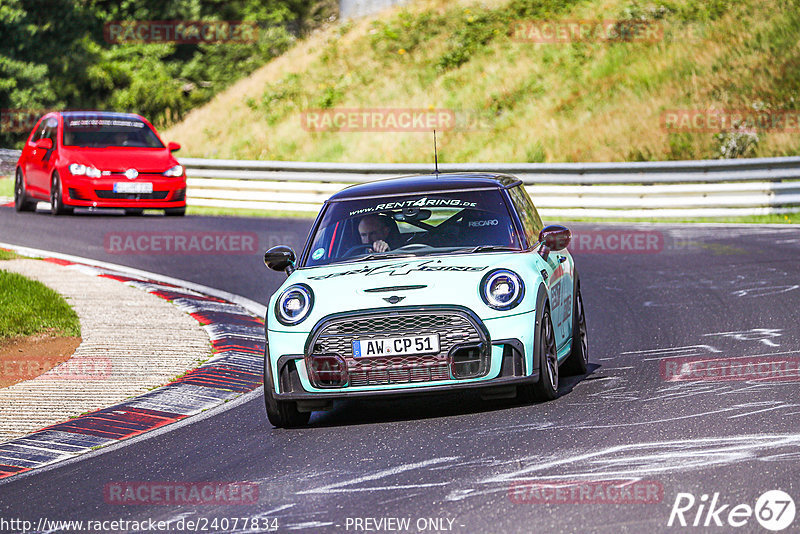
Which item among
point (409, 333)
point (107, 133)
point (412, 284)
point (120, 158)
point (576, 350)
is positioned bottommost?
point (576, 350)

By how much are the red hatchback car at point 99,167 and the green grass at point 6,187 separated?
15.7 ft

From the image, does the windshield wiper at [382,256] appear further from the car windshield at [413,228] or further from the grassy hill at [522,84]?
the grassy hill at [522,84]

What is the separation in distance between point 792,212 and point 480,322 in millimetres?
13593

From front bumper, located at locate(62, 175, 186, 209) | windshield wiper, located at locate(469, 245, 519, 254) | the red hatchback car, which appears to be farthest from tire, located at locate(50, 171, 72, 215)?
windshield wiper, located at locate(469, 245, 519, 254)

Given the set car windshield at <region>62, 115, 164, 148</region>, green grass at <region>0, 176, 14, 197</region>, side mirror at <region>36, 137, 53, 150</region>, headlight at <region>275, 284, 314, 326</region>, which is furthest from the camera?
green grass at <region>0, 176, 14, 197</region>

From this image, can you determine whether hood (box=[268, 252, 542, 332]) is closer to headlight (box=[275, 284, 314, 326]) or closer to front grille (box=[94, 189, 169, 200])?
headlight (box=[275, 284, 314, 326])

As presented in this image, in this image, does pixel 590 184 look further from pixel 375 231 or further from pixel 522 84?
pixel 375 231

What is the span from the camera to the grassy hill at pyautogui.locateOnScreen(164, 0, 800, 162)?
27109 millimetres

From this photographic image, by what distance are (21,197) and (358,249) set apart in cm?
1559

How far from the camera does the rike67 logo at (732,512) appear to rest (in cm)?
523

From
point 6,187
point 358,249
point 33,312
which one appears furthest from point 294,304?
point 6,187

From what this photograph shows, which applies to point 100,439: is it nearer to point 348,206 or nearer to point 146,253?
point 348,206

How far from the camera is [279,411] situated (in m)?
8.05

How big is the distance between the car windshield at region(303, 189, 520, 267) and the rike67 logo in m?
3.30
